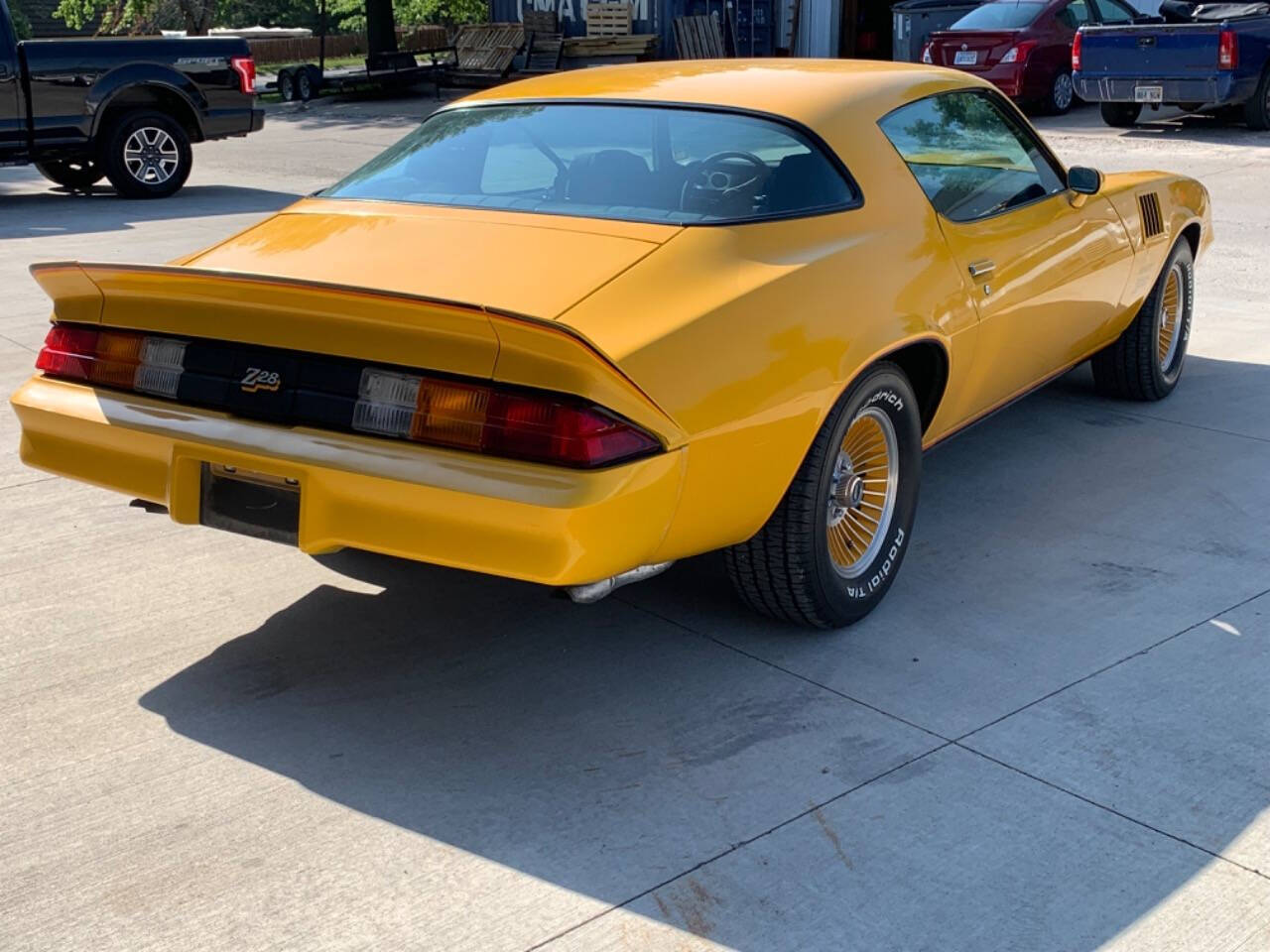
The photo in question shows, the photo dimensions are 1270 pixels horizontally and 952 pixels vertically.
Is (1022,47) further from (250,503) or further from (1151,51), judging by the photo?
(250,503)

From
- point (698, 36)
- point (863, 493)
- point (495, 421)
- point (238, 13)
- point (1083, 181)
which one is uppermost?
point (238, 13)

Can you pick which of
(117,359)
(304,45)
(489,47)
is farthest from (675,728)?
(304,45)

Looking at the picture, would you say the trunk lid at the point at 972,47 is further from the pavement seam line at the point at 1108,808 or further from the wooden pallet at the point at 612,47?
the pavement seam line at the point at 1108,808

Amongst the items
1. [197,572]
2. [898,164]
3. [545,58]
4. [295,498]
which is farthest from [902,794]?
[545,58]

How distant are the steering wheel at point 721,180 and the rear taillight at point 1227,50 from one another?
12.5 metres

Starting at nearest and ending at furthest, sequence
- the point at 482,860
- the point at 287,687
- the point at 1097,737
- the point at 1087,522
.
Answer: the point at 482,860 → the point at 1097,737 → the point at 287,687 → the point at 1087,522

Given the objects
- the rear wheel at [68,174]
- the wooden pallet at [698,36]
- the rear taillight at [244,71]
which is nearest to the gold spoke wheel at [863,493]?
the rear taillight at [244,71]

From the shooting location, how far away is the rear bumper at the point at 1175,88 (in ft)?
49.8

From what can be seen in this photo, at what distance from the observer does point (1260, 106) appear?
623 inches

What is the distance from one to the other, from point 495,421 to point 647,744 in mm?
858

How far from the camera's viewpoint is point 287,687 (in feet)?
12.5

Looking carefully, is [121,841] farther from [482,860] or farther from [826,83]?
[826,83]

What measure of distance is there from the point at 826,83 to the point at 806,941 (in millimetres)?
2709

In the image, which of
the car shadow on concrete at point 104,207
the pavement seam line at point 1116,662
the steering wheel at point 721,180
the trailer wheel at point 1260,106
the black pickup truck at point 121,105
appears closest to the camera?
the pavement seam line at point 1116,662
